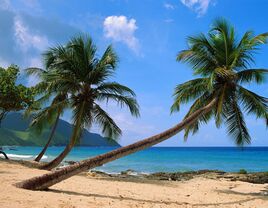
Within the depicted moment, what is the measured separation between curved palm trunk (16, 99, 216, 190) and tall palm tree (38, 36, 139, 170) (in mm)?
5198

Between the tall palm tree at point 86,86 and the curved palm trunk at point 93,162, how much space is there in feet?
17.1

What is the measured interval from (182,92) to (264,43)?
3.64 meters

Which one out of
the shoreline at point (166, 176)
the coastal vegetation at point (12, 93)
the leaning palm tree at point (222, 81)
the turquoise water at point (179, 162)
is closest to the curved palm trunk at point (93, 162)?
the leaning palm tree at point (222, 81)

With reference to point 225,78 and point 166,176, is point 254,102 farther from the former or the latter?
point 166,176

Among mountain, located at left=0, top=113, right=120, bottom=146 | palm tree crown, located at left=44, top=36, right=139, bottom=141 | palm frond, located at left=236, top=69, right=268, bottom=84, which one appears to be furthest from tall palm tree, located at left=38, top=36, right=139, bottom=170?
mountain, located at left=0, top=113, right=120, bottom=146

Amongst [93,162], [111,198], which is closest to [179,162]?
[93,162]

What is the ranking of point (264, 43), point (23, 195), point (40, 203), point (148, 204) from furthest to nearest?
1. point (264, 43)
2. point (148, 204)
3. point (23, 195)
4. point (40, 203)

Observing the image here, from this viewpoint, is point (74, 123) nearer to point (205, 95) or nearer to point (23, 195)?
point (205, 95)

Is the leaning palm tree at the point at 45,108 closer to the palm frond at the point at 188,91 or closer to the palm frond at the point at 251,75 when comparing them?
the palm frond at the point at 188,91

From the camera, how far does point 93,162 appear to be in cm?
1093

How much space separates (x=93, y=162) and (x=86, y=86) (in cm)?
690

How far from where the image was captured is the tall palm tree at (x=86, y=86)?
1714 cm

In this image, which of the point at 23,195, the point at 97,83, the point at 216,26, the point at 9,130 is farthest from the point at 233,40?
the point at 9,130

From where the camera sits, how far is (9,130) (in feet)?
525
